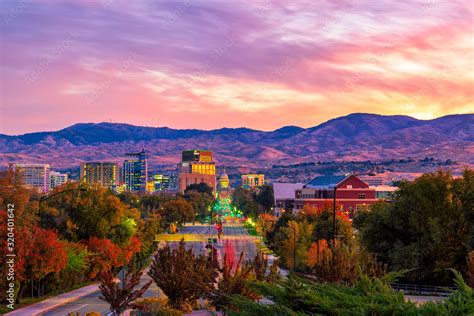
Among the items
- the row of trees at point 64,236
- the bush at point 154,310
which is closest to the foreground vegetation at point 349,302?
the bush at point 154,310

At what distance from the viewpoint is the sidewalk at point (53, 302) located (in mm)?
46497

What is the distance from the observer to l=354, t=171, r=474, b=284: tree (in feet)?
197

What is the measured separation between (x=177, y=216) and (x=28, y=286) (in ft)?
370

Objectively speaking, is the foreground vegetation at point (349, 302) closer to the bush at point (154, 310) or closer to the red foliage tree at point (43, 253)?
the bush at point (154, 310)

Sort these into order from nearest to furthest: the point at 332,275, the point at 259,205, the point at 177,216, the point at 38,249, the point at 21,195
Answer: the point at 332,275
the point at 38,249
the point at 21,195
the point at 177,216
the point at 259,205

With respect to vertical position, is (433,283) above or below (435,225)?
below

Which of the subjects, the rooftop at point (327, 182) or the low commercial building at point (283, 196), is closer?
the rooftop at point (327, 182)

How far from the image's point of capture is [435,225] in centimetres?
6106

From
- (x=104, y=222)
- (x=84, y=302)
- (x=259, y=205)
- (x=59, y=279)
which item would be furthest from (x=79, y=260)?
(x=259, y=205)

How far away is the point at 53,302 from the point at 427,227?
31704 millimetres

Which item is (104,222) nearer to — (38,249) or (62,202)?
(62,202)

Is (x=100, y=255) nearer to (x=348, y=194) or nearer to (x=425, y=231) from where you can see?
(x=425, y=231)

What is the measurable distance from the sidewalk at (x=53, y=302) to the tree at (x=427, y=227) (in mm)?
24387

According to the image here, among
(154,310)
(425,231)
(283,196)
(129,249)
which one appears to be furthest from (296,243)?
(283,196)
